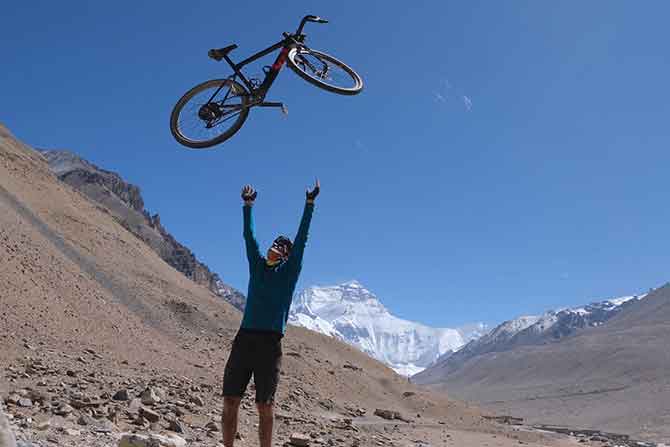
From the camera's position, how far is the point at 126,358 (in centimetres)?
2125

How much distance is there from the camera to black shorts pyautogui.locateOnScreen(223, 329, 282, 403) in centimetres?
604

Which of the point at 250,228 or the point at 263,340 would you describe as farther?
the point at 250,228

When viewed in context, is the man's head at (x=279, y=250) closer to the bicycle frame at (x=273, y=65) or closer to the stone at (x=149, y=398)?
the bicycle frame at (x=273, y=65)

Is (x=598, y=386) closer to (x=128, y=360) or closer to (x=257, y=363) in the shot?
(x=128, y=360)

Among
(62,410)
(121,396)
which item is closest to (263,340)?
(62,410)

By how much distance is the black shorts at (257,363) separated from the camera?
6.04m

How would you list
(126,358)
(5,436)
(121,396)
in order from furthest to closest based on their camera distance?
(126,358) < (121,396) < (5,436)

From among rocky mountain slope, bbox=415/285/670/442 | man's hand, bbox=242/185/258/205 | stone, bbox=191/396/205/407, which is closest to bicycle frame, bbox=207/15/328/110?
man's hand, bbox=242/185/258/205

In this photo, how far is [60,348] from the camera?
17828mm

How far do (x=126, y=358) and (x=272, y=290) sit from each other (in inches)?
665

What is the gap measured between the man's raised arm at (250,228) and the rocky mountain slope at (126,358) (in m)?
2.18

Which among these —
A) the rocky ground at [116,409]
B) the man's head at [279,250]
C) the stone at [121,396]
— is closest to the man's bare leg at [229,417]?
the rocky ground at [116,409]

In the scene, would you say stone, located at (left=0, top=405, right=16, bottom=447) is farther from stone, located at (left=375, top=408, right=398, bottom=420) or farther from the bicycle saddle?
stone, located at (left=375, top=408, right=398, bottom=420)

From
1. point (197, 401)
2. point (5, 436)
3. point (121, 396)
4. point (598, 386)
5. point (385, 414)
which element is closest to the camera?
point (5, 436)
